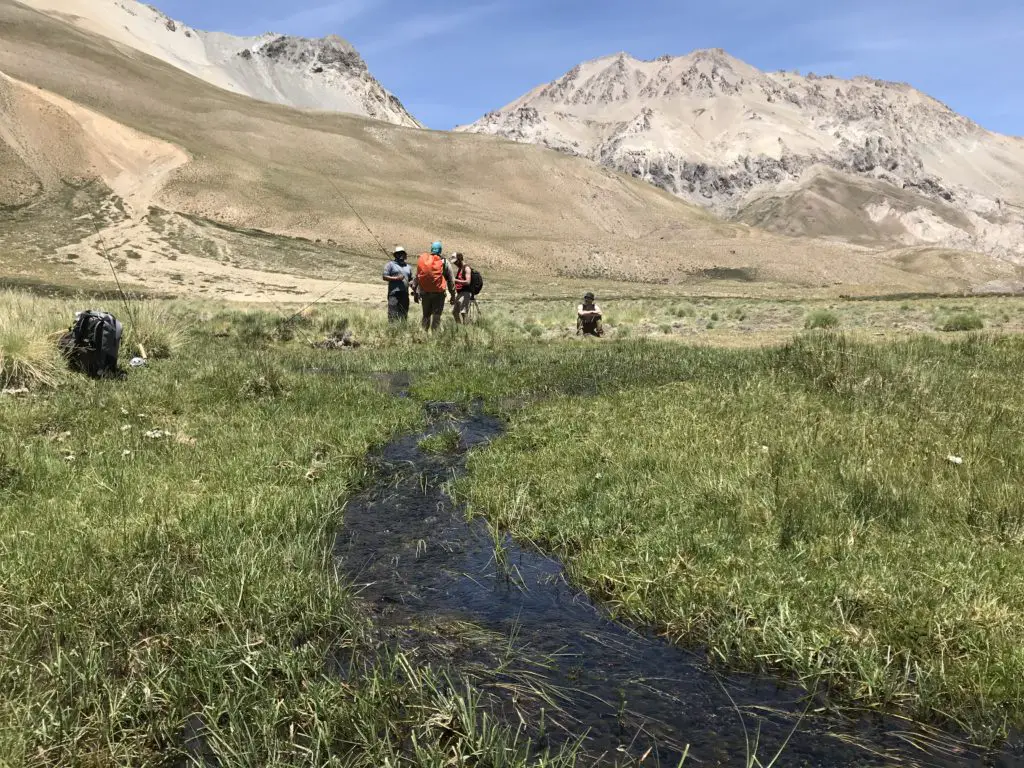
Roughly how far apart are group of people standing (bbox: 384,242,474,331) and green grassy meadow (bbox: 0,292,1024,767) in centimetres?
764

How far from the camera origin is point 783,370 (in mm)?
11031

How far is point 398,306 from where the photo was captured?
62.3 ft

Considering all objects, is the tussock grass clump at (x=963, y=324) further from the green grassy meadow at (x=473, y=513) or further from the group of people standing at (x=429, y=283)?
the group of people standing at (x=429, y=283)

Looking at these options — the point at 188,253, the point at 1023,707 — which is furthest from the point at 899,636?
the point at 188,253

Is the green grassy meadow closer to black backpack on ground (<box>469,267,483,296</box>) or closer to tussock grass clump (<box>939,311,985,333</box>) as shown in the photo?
Answer: black backpack on ground (<box>469,267,483,296</box>)

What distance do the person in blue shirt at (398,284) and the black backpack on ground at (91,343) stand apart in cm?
809

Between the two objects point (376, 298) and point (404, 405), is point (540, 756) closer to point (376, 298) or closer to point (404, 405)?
point (404, 405)

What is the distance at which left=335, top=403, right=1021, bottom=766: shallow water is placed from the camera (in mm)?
3170

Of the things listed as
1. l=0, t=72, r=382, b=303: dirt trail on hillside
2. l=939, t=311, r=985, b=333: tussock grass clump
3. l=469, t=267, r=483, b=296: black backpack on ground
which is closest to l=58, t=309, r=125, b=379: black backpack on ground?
l=469, t=267, r=483, b=296: black backpack on ground

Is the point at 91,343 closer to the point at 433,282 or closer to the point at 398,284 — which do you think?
the point at 433,282

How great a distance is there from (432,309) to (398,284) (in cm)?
123

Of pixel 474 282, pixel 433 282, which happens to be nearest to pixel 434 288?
pixel 433 282

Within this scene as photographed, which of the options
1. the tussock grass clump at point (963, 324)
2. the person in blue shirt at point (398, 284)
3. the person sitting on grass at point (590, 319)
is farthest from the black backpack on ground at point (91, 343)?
the tussock grass clump at point (963, 324)

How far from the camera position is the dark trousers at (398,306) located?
1881cm
